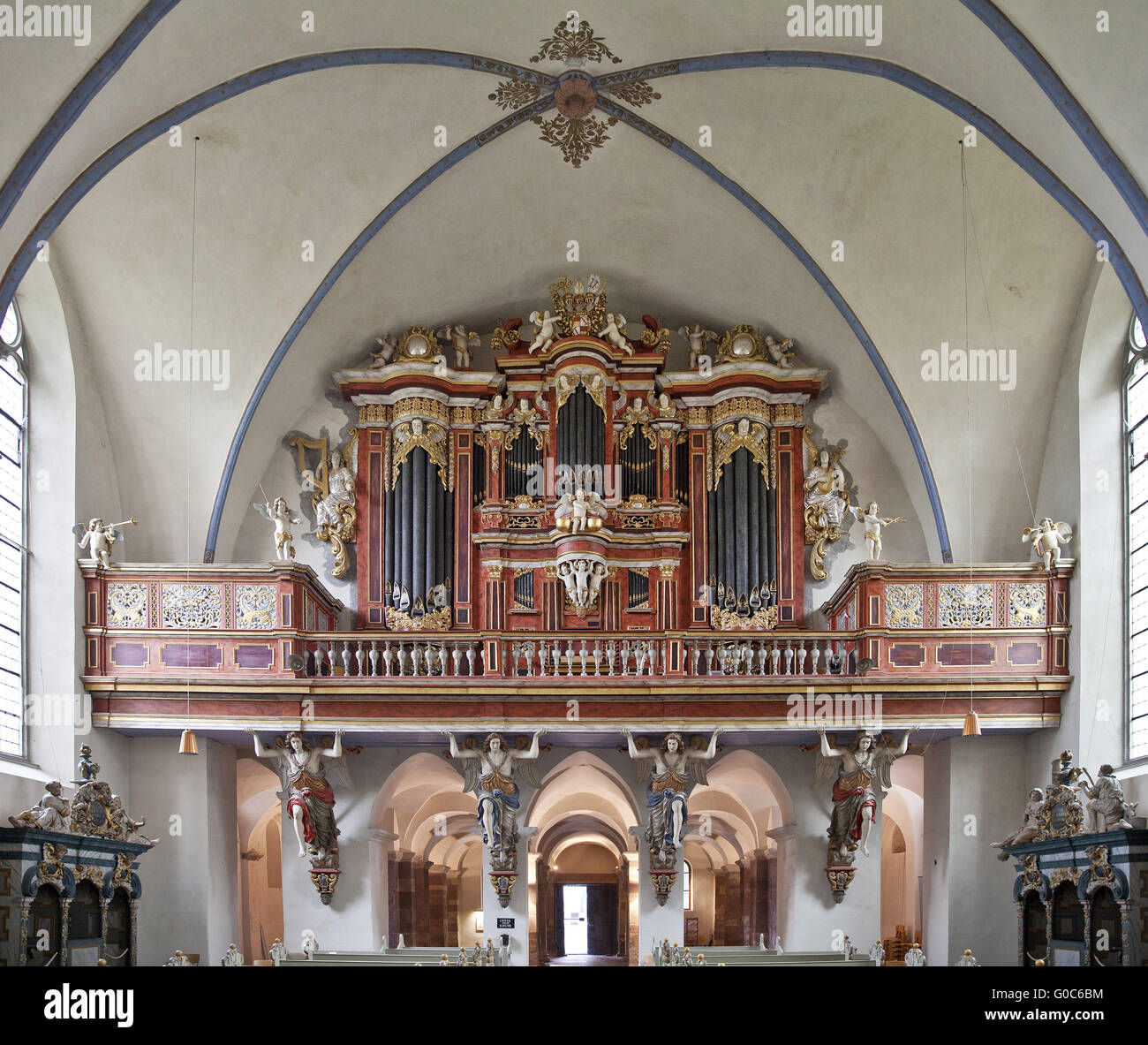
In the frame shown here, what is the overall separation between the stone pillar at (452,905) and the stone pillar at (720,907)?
20.9 feet

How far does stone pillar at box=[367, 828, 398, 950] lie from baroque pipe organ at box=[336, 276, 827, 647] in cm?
325

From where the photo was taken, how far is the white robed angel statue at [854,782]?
19453mm

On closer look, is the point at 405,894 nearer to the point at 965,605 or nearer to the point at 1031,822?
the point at 965,605

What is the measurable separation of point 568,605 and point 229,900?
6431 millimetres

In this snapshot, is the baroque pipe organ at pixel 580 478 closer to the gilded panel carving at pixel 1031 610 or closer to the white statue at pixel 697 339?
the white statue at pixel 697 339

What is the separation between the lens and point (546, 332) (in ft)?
72.2

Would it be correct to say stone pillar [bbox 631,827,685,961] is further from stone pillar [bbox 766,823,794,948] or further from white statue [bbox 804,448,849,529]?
white statue [bbox 804,448,849,529]

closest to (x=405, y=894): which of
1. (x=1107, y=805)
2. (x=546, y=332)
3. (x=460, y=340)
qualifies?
(x=460, y=340)

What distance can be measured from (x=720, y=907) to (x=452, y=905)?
6.64 m

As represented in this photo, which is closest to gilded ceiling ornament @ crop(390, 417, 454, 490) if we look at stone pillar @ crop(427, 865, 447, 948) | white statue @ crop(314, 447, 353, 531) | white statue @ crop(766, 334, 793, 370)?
white statue @ crop(314, 447, 353, 531)

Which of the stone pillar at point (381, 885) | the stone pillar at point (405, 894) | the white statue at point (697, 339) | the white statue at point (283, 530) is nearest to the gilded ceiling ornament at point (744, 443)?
the white statue at point (697, 339)

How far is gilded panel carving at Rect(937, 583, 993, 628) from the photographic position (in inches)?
746

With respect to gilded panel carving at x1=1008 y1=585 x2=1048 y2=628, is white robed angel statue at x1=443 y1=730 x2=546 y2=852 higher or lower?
lower

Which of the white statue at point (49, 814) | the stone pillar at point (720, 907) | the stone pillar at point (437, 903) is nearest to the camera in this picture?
the white statue at point (49, 814)
